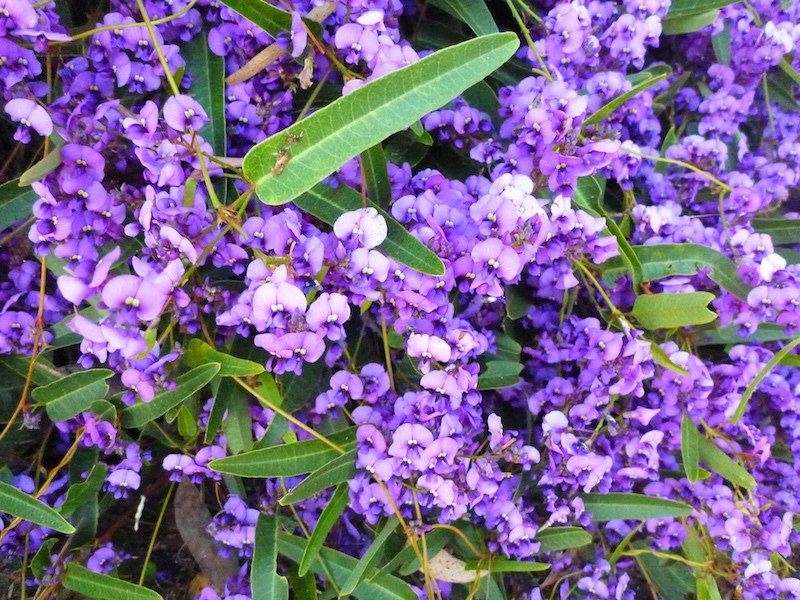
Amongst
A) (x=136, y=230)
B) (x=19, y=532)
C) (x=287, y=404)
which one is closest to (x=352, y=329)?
(x=287, y=404)

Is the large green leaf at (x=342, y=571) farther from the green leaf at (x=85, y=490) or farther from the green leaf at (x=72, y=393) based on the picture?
the green leaf at (x=72, y=393)

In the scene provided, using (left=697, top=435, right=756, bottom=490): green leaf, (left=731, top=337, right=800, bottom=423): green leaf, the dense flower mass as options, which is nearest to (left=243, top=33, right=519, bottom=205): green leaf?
the dense flower mass

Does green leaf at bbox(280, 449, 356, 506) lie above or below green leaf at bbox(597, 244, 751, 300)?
below

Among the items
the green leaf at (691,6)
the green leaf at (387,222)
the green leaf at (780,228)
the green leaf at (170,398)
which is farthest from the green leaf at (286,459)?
the green leaf at (691,6)

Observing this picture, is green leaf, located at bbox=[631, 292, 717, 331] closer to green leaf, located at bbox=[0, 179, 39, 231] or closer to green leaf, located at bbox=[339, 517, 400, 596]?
green leaf, located at bbox=[339, 517, 400, 596]

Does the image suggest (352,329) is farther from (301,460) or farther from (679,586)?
(679,586)

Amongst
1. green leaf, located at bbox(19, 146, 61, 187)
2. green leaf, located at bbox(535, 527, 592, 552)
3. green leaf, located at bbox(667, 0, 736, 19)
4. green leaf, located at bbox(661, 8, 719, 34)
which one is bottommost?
green leaf, located at bbox(535, 527, 592, 552)

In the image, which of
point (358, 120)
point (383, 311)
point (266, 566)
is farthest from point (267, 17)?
point (266, 566)

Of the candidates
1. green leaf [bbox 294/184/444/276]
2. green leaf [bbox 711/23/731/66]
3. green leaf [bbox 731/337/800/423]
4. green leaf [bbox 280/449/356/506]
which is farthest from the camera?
green leaf [bbox 711/23/731/66]
